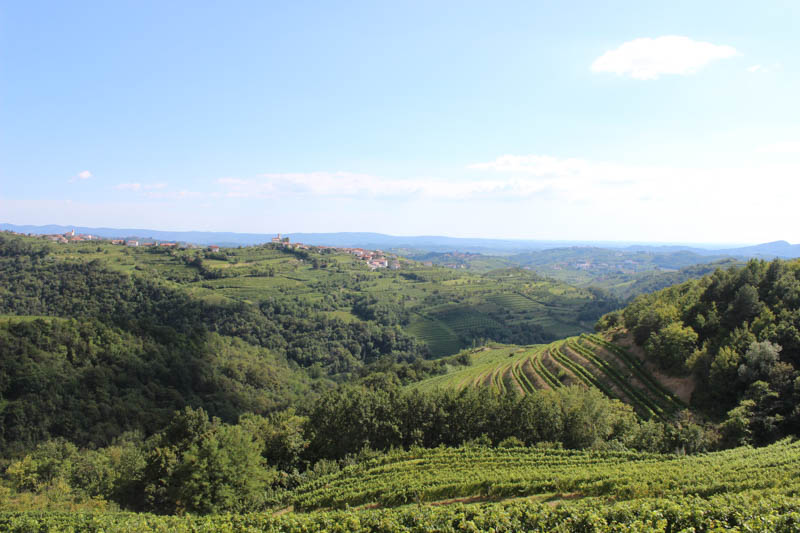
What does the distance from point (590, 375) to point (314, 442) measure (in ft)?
133

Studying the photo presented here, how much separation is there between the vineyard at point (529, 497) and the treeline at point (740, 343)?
224 inches

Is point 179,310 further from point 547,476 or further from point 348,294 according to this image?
point 547,476

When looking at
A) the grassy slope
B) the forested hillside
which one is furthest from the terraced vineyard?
the grassy slope

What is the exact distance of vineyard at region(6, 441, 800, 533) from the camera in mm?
14766

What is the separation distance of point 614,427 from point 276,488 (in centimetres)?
3471

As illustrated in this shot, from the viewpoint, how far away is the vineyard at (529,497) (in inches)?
581

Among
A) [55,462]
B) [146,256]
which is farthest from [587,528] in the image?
[146,256]

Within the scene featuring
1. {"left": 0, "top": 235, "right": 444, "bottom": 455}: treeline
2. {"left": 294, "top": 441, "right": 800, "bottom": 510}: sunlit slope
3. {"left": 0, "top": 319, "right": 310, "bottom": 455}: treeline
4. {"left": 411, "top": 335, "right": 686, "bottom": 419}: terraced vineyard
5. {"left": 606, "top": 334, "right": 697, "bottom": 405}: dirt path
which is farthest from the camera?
{"left": 0, "top": 235, "right": 444, "bottom": 455}: treeline

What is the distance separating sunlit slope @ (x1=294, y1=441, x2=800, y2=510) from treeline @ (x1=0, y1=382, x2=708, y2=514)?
11.3 feet

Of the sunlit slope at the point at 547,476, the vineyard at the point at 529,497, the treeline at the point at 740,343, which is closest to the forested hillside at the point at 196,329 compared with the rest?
the treeline at the point at 740,343

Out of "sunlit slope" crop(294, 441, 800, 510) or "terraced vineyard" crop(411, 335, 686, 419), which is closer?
"sunlit slope" crop(294, 441, 800, 510)

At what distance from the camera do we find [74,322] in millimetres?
84500

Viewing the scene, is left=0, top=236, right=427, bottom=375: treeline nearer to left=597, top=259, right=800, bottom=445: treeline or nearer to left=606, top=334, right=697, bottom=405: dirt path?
left=606, top=334, right=697, bottom=405: dirt path

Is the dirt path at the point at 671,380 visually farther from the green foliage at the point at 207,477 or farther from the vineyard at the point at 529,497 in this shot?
the green foliage at the point at 207,477
